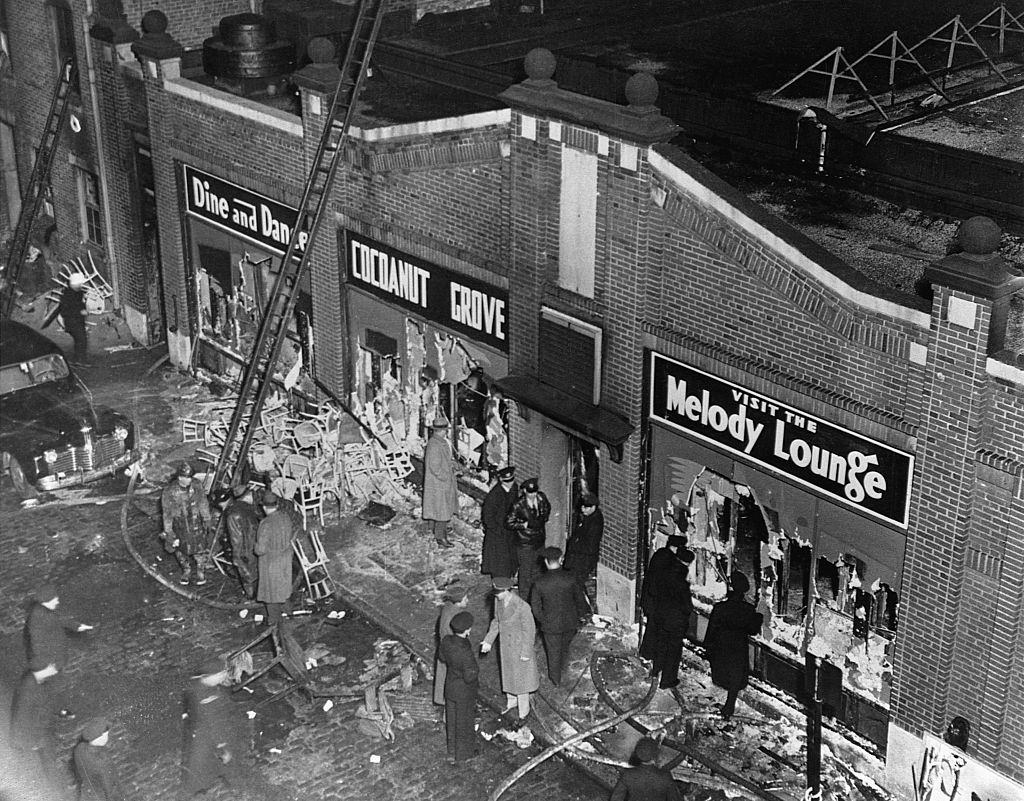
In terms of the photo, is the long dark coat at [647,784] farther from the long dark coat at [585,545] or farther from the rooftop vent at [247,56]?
the rooftop vent at [247,56]

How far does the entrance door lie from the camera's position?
18.0 metres

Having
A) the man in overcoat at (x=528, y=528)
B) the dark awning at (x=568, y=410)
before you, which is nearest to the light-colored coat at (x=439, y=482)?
the dark awning at (x=568, y=410)

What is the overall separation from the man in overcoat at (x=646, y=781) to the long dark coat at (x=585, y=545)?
16.1 ft

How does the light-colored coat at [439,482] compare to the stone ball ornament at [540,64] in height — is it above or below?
below

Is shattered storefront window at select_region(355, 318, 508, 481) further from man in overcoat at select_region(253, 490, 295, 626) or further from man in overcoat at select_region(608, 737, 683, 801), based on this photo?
man in overcoat at select_region(608, 737, 683, 801)

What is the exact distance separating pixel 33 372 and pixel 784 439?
481 inches

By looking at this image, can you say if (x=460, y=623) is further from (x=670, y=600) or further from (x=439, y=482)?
(x=439, y=482)

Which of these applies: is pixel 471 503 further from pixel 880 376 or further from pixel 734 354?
pixel 880 376

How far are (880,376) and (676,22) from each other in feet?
55.3

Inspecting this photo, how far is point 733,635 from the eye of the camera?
49.7 ft

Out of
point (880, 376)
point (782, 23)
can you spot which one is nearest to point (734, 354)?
point (880, 376)

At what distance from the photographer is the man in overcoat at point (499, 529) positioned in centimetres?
1769

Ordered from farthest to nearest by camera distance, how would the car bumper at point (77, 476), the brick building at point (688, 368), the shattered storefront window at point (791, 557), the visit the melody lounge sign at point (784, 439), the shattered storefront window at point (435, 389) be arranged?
the car bumper at point (77, 476) < the shattered storefront window at point (435, 389) < the shattered storefront window at point (791, 557) < the visit the melody lounge sign at point (784, 439) < the brick building at point (688, 368)

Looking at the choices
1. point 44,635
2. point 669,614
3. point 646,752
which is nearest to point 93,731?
point 44,635
